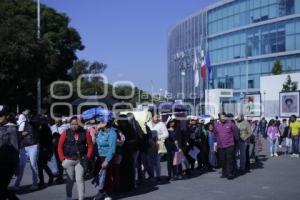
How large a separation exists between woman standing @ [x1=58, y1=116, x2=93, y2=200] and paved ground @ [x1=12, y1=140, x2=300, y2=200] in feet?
4.60

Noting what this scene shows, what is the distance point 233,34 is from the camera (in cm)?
7000

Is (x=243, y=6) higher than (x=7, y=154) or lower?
higher

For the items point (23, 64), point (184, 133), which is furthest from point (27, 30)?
point (184, 133)

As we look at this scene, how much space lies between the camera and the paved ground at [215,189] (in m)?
11.2

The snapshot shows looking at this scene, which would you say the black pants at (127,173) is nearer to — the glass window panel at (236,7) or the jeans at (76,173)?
the jeans at (76,173)

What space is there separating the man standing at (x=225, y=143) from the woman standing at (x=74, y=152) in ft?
18.3

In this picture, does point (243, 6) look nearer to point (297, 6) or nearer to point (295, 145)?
point (297, 6)

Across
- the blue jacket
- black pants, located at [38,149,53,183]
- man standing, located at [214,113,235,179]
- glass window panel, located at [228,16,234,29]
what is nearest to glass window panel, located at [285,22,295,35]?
glass window panel, located at [228,16,234,29]

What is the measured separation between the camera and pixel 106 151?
10594 mm

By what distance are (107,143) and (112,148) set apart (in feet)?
0.62

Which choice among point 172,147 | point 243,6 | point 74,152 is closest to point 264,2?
point 243,6

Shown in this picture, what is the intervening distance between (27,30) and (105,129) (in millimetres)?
18516

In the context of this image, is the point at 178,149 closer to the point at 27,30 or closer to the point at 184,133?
the point at 184,133

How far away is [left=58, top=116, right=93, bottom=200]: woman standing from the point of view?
9.89m
